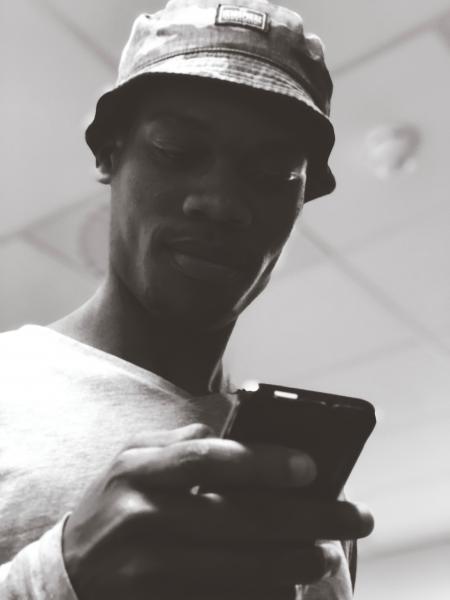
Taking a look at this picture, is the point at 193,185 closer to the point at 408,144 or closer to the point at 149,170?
the point at 149,170

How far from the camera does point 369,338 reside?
10.2 feet

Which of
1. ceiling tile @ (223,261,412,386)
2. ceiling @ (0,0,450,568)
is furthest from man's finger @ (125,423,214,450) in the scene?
ceiling tile @ (223,261,412,386)

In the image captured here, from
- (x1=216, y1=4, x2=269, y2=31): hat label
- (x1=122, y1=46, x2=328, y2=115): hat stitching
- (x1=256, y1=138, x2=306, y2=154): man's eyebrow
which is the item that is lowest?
(x1=256, y1=138, x2=306, y2=154): man's eyebrow

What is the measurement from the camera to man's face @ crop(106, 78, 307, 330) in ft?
2.03

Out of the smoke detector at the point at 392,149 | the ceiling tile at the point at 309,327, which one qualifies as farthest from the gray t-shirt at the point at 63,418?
the ceiling tile at the point at 309,327

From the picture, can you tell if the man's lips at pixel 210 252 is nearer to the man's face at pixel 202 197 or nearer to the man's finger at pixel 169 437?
the man's face at pixel 202 197

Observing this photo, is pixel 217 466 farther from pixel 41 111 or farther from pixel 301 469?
pixel 41 111

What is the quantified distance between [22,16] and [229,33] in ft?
4.07

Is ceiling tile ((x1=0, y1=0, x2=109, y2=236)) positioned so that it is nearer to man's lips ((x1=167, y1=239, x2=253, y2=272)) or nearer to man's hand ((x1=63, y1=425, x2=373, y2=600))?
man's lips ((x1=167, y1=239, x2=253, y2=272))

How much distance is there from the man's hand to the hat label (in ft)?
1.19

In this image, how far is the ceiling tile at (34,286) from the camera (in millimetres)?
2633

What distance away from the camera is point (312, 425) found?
48cm

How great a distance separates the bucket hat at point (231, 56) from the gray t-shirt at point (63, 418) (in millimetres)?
189

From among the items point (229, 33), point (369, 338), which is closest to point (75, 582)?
point (229, 33)
